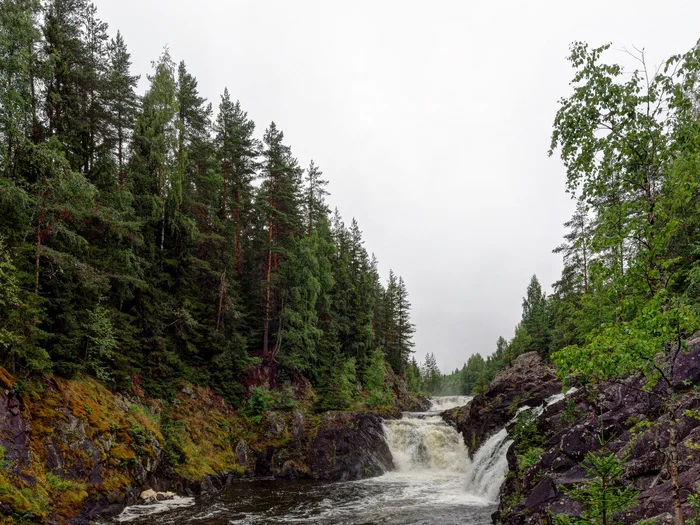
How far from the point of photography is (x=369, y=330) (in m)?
44.2

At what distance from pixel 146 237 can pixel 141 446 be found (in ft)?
41.0

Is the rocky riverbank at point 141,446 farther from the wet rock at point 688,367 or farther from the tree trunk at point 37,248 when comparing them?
the wet rock at point 688,367

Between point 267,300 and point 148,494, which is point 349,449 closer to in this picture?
point 267,300

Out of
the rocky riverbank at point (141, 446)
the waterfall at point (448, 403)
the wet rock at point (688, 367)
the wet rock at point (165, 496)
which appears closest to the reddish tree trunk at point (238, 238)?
the rocky riverbank at point (141, 446)

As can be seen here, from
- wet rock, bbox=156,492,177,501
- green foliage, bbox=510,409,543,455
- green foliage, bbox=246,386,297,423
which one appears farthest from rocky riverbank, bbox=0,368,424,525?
green foliage, bbox=510,409,543,455

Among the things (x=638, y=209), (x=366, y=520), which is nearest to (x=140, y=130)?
(x=366, y=520)

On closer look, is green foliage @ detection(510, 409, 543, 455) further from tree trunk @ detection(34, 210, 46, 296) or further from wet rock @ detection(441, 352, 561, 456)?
tree trunk @ detection(34, 210, 46, 296)

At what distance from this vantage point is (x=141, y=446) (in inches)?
671

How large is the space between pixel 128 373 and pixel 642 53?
23.3m

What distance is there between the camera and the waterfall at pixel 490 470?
18.3m

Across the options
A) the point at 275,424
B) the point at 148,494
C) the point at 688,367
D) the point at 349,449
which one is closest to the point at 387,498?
the point at 349,449

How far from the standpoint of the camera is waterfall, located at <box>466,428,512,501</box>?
18.3 m

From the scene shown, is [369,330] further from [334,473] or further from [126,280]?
[126,280]

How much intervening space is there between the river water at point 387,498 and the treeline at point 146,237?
6.70 m
